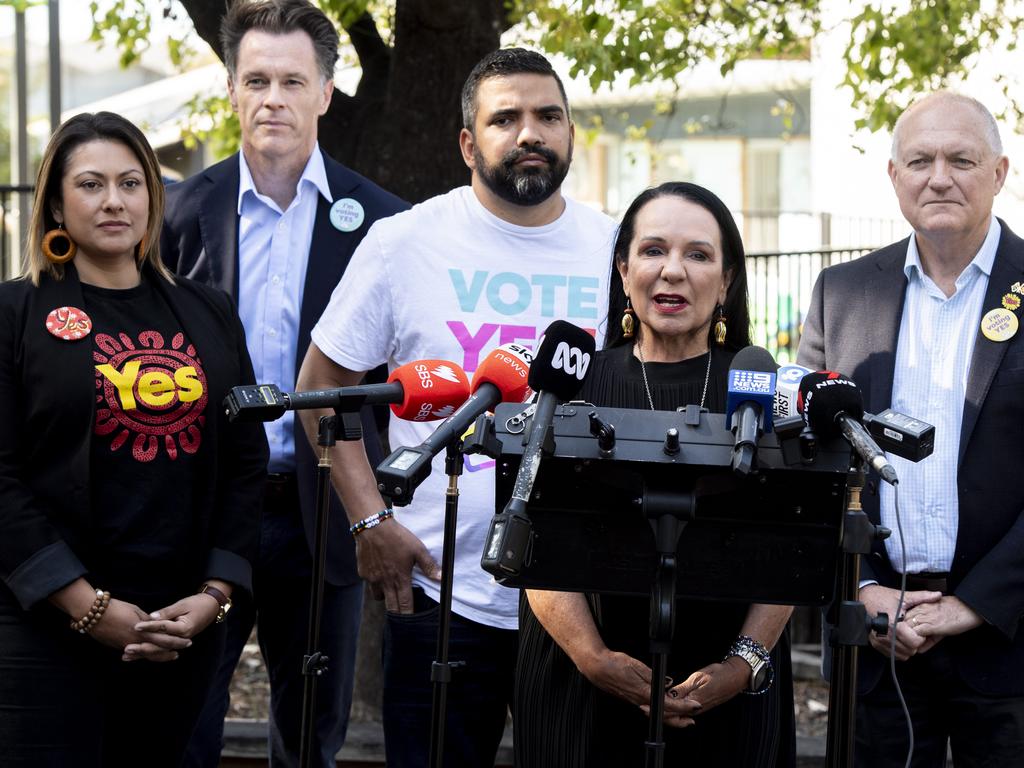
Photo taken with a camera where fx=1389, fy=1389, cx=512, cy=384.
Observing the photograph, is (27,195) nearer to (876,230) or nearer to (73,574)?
(73,574)

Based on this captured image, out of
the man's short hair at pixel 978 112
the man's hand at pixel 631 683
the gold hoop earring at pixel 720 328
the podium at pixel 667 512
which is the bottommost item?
the man's hand at pixel 631 683

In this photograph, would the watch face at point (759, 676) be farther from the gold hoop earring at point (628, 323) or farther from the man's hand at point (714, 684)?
the gold hoop earring at point (628, 323)

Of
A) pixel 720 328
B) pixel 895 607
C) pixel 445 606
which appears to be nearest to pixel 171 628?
pixel 445 606

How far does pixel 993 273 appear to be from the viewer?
4.08m

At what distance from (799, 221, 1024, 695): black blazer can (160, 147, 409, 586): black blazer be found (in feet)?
5.42

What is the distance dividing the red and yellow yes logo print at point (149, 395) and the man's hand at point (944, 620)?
210 centimetres

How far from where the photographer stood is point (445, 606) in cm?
310

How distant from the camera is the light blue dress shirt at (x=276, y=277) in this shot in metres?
4.62

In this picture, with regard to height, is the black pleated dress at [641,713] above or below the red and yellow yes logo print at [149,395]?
below

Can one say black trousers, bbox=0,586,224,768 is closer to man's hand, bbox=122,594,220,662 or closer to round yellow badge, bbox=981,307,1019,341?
man's hand, bbox=122,594,220,662

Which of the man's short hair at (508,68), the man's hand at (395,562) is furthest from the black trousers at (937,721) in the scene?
the man's short hair at (508,68)

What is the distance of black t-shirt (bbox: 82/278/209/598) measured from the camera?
12.5 feet

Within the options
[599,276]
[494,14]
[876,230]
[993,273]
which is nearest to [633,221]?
[599,276]

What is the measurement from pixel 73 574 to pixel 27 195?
6.43 m
